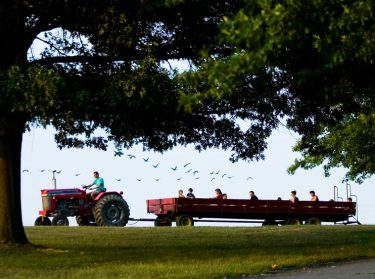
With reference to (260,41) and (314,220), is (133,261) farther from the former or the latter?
(314,220)

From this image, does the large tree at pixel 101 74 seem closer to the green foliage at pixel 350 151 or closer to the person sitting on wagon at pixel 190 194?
the person sitting on wagon at pixel 190 194

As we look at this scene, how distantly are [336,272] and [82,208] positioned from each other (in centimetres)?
1746

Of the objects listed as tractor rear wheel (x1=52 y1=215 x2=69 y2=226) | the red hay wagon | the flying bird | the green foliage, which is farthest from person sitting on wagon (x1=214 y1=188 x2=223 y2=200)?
the flying bird

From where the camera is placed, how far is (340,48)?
8555mm

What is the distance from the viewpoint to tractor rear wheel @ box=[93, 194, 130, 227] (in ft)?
94.8

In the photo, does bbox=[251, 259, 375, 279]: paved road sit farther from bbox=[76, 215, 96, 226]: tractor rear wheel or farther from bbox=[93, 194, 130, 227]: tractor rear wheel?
bbox=[76, 215, 96, 226]: tractor rear wheel

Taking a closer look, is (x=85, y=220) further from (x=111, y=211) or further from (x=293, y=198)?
(x=293, y=198)

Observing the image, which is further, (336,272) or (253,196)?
(253,196)

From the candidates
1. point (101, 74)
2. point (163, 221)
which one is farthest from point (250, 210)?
point (101, 74)

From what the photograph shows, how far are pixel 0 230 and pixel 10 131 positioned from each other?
104 inches

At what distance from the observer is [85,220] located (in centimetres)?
3055

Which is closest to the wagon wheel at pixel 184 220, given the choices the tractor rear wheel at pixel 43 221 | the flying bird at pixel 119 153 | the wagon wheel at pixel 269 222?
the wagon wheel at pixel 269 222

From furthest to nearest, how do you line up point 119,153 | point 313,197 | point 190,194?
point 313,197 → point 190,194 → point 119,153

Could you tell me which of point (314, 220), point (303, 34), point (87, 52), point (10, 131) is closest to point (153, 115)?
point (87, 52)
